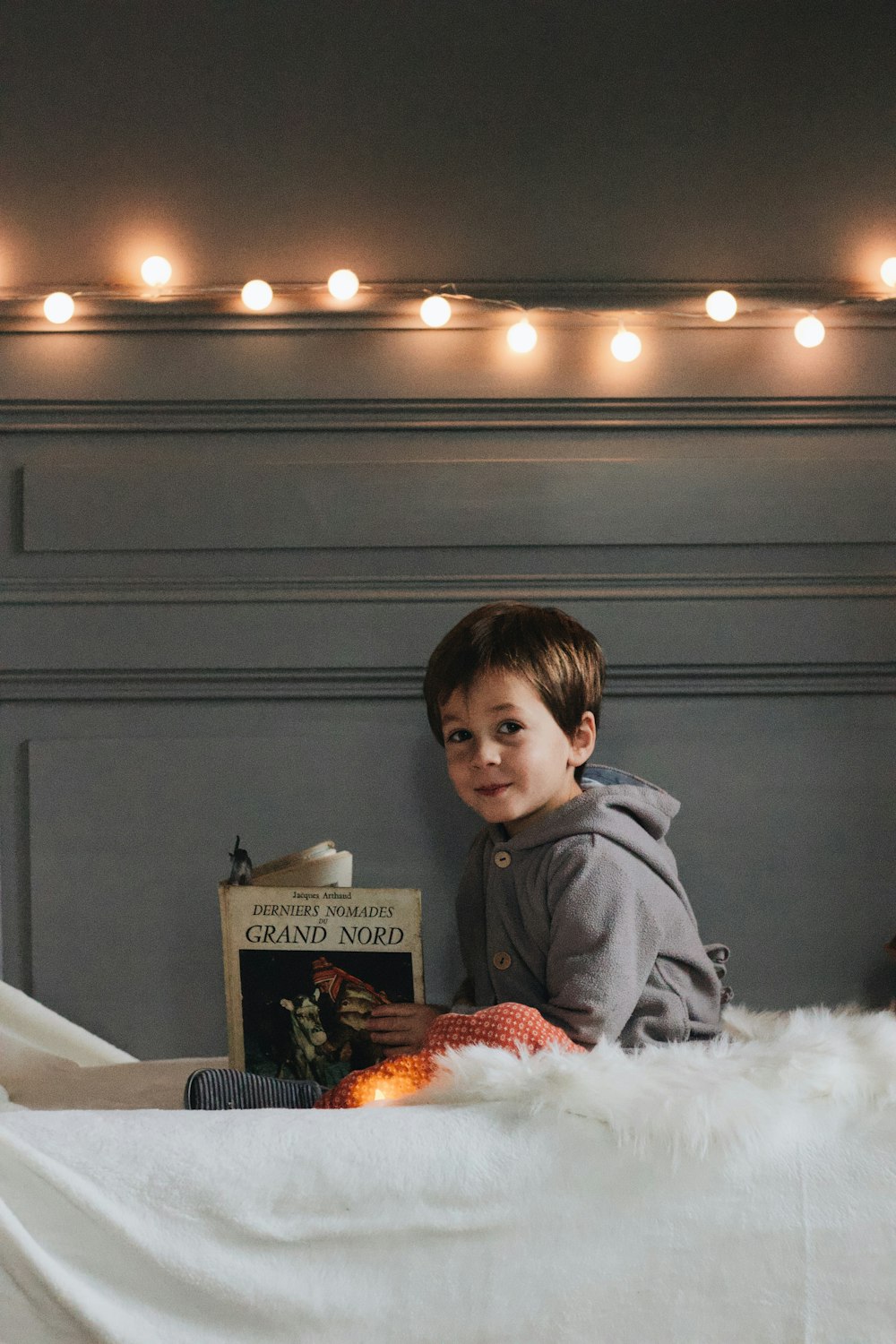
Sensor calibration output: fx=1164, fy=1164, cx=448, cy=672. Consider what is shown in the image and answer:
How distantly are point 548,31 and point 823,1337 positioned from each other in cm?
146

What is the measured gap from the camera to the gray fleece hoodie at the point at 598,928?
1.01 metres

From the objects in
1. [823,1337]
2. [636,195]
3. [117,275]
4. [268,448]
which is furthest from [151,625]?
[823,1337]

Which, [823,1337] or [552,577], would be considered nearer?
[823,1337]

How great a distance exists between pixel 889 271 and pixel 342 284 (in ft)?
2.27

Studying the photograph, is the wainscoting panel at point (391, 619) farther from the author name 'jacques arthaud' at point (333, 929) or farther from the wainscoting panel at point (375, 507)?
the author name 'jacques arthaud' at point (333, 929)

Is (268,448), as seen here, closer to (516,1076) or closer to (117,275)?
(117,275)

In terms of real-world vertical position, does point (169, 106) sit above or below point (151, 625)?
above

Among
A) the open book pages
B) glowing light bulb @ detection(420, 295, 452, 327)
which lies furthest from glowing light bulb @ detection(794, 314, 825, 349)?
the open book pages

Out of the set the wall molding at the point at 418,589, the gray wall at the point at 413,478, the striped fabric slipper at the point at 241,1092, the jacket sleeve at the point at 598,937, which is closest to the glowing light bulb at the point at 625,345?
the gray wall at the point at 413,478

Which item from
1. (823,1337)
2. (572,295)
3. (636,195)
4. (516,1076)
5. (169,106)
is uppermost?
(169,106)

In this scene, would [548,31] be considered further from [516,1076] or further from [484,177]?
[516,1076]

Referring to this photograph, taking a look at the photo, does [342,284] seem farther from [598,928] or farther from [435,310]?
[598,928]

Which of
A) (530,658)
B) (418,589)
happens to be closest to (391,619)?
(418,589)

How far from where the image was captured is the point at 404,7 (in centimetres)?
149
